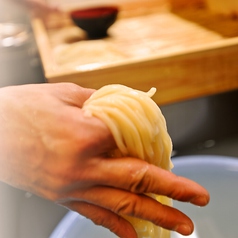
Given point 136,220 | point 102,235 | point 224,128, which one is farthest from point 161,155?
point 224,128

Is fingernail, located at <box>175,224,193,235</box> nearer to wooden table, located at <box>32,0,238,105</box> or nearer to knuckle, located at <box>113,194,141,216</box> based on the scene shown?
knuckle, located at <box>113,194,141,216</box>

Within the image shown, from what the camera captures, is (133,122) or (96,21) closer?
(133,122)

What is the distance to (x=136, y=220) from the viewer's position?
20.5 inches

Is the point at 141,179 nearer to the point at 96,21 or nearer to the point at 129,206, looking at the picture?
the point at 129,206

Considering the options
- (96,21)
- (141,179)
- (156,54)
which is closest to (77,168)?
(141,179)

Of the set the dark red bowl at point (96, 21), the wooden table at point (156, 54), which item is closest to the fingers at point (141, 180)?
the wooden table at point (156, 54)

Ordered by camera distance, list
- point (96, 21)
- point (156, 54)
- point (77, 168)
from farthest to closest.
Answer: point (96, 21), point (156, 54), point (77, 168)

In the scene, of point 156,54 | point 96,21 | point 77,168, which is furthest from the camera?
point 96,21

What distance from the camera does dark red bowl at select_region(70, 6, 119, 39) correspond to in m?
1.21

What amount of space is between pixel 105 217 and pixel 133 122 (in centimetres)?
13

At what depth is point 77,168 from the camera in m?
0.39

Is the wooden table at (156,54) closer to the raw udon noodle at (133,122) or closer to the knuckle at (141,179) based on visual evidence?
the raw udon noodle at (133,122)

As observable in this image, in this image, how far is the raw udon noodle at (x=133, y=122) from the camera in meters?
0.45

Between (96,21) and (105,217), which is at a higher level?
(96,21)
